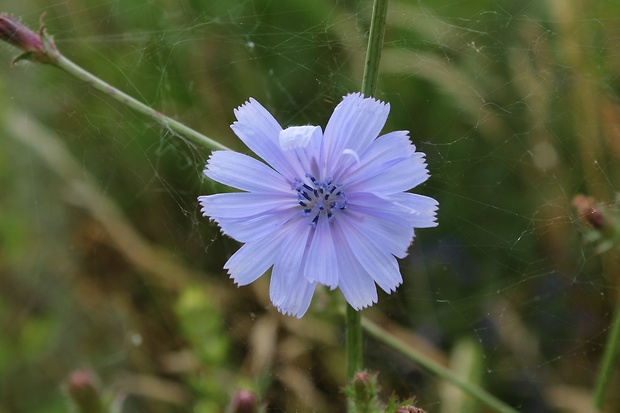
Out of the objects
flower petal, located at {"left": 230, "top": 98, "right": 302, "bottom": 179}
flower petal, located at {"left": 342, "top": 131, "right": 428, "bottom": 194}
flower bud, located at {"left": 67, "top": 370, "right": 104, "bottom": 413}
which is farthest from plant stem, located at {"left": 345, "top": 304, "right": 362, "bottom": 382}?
flower bud, located at {"left": 67, "top": 370, "right": 104, "bottom": 413}

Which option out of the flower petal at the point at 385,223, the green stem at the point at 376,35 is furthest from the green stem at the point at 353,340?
the green stem at the point at 376,35

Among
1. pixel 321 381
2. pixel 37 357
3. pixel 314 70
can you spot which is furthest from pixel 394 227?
pixel 37 357

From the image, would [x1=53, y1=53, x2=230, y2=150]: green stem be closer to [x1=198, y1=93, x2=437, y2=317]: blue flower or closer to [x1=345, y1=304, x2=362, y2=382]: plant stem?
[x1=198, y1=93, x2=437, y2=317]: blue flower

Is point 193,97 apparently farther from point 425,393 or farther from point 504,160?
point 425,393

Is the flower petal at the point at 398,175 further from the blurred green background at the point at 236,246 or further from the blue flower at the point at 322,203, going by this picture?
the blurred green background at the point at 236,246

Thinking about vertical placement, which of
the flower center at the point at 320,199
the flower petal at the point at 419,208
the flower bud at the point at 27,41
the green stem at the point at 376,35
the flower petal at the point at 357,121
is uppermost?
the flower bud at the point at 27,41
